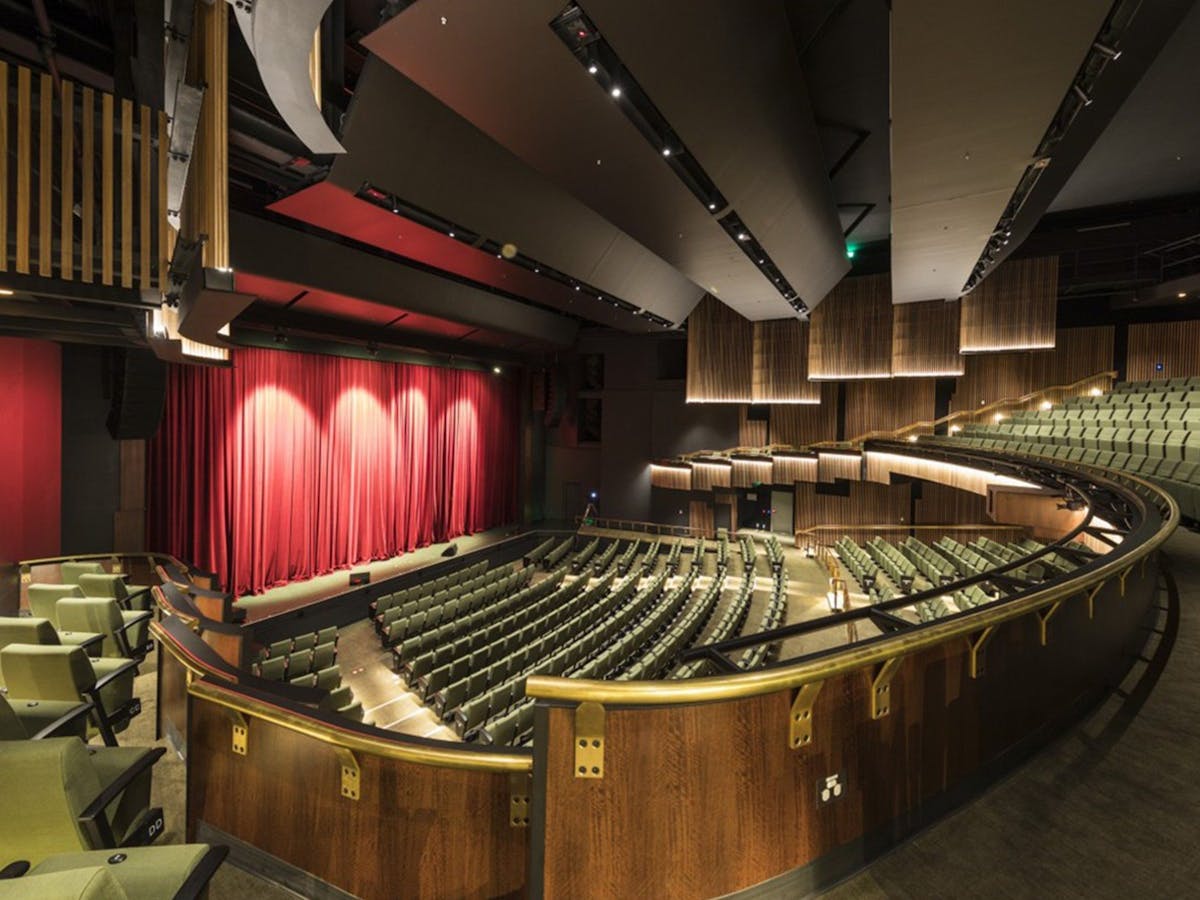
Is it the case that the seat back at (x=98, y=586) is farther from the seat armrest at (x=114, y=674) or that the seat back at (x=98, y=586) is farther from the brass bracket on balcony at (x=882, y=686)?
the brass bracket on balcony at (x=882, y=686)

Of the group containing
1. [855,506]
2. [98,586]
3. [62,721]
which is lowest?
[855,506]

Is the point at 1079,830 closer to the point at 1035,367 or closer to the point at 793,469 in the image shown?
the point at 793,469

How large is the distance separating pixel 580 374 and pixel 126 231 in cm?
1115

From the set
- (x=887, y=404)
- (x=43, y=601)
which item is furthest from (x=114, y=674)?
(x=887, y=404)

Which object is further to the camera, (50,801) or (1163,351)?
(1163,351)

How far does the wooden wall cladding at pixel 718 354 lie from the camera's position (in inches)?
440

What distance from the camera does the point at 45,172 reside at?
242 cm

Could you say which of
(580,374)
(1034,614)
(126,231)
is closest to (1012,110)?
(1034,614)

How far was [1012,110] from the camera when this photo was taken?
346cm

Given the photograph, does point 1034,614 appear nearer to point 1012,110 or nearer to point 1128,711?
point 1128,711

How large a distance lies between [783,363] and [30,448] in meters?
10.9

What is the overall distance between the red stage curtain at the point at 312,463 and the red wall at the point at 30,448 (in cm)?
125

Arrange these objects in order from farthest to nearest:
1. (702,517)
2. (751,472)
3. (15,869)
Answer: (702,517) → (751,472) → (15,869)

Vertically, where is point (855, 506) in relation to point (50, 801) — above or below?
below
